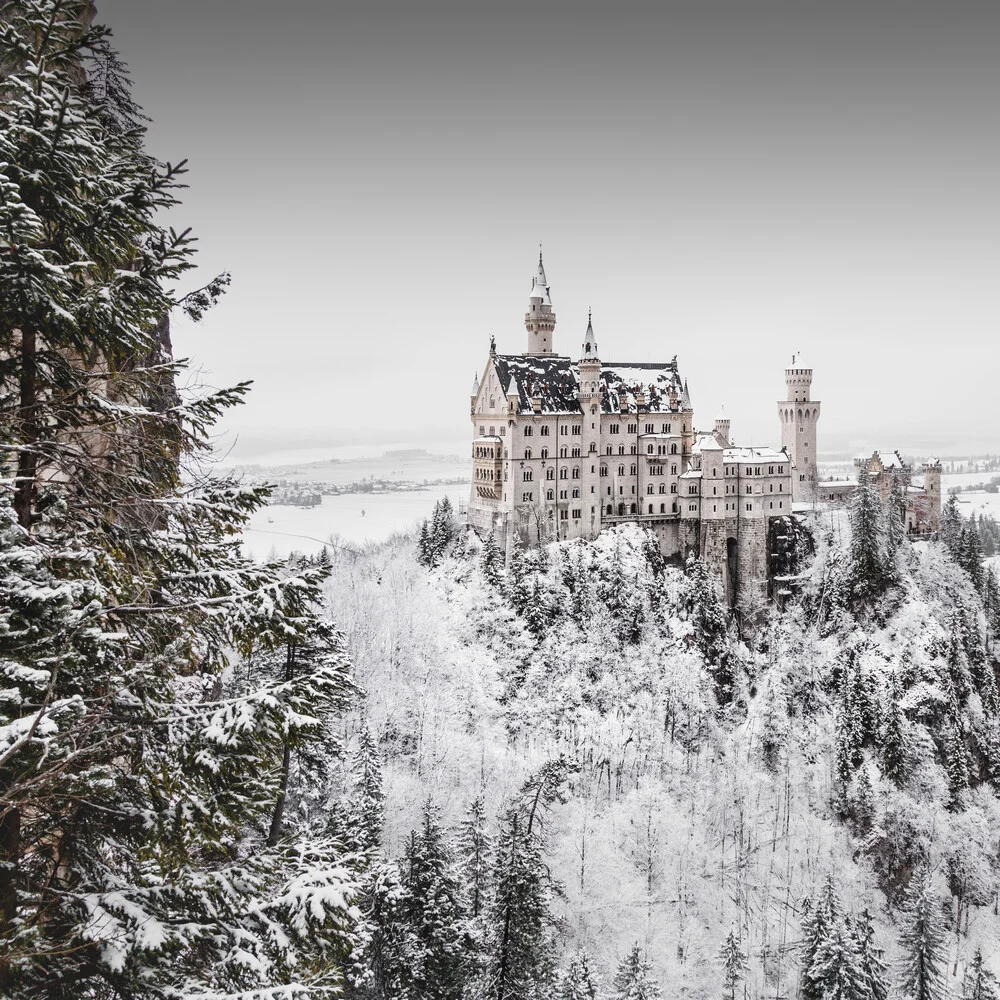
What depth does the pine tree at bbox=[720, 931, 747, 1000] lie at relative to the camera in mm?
58438

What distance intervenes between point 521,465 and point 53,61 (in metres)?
77.4

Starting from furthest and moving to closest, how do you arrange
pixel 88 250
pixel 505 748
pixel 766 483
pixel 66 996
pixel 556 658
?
pixel 766 483 < pixel 556 658 < pixel 505 748 < pixel 88 250 < pixel 66 996

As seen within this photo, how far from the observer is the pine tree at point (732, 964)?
58.4 m

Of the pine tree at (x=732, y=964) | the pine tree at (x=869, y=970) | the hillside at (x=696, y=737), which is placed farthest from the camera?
the hillside at (x=696, y=737)

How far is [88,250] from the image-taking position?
10523mm

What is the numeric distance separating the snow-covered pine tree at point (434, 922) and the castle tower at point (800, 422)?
73046mm

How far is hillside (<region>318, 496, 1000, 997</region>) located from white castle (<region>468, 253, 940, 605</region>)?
3.97 m

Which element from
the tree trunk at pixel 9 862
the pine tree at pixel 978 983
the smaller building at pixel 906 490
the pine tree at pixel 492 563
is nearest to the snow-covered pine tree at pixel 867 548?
the smaller building at pixel 906 490

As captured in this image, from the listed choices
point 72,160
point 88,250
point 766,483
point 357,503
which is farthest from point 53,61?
point 357,503

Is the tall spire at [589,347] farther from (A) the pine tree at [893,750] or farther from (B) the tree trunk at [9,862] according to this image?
(B) the tree trunk at [9,862]

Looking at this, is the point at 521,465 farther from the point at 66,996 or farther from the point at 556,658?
the point at 66,996

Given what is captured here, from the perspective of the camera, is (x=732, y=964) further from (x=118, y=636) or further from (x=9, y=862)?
(x=118, y=636)

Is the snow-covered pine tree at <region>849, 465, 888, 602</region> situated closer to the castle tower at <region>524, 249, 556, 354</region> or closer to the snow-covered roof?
the snow-covered roof

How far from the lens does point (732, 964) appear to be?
58.9 m
